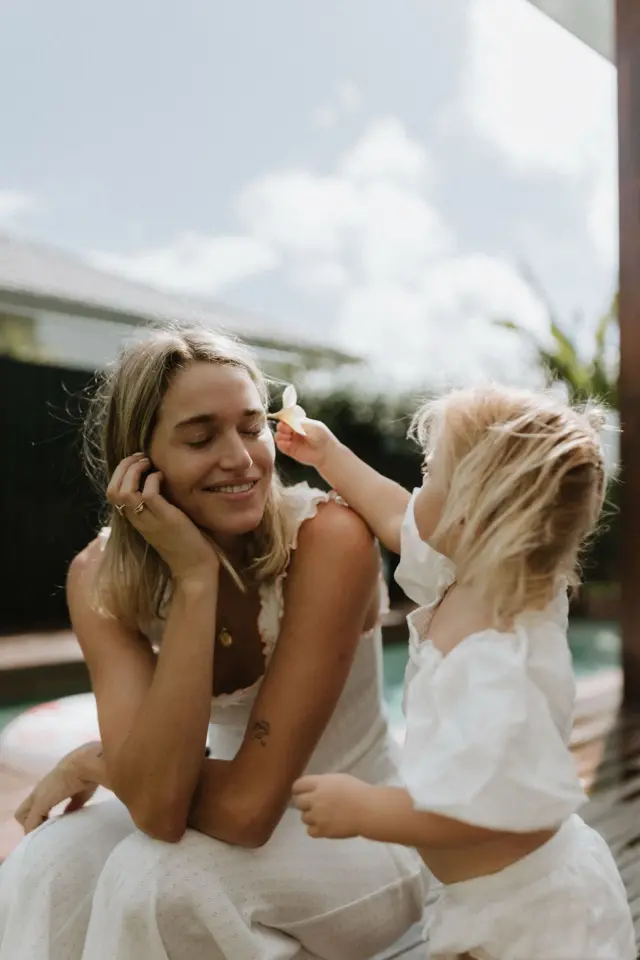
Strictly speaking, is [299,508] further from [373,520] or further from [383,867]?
[383,867]

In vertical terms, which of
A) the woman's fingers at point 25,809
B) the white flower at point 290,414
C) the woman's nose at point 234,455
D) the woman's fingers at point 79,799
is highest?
the white flower at point 290,414

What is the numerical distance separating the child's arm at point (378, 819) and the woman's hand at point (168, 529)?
0.49 meters

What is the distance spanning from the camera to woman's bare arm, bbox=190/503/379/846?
5.19ft

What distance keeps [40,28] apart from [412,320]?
986cm

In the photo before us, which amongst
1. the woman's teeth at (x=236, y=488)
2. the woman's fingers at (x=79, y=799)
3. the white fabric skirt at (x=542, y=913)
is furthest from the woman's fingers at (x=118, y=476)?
the white fabric skirt at (x=542, y=913)

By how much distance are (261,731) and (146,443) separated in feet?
1.85

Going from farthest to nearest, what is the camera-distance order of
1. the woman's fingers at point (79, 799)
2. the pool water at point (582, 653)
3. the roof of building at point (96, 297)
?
1. the roof of building at point (96, 297)
2. the pool water at point (582, 653)
3. the woman's fingers at point (79, 799)

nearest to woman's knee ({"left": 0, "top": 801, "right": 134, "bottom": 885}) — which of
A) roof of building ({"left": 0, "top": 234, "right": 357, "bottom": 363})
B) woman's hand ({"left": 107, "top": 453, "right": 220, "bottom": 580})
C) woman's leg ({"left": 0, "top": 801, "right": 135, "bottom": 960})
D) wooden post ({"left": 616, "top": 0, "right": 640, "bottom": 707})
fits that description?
woman's leg ({"left": 0, "top": 801, "right": 135, "bottom": 960})

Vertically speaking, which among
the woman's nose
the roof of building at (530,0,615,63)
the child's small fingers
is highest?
the roof of building at (530,0,615,63)

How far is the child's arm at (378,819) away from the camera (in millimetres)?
1263

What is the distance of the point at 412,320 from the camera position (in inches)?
831

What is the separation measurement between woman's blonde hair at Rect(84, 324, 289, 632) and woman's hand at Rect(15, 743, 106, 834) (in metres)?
0.26

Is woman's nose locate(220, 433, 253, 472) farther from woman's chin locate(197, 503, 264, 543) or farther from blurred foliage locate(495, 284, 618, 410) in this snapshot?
blurred foliage locate(495, 284, 618, 410)

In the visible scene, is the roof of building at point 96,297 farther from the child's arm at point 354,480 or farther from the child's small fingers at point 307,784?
the child's small fingers at point 307,784
